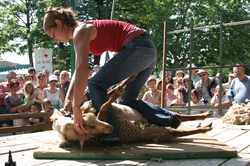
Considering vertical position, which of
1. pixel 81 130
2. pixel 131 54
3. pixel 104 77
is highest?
pixel 131 54

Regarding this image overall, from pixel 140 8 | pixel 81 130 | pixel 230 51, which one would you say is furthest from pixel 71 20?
pixel 140 8

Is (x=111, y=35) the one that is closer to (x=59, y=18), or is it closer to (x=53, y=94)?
(x=59, y=18)

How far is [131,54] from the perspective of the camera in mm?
2994

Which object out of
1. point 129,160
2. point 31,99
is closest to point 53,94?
point 31,99

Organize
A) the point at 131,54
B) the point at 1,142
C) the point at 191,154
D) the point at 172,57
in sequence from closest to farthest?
the point at 191,154, the point at 131,54, the point at 1,142, the point at 172,57

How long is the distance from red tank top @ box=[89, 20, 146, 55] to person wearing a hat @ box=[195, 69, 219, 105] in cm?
446

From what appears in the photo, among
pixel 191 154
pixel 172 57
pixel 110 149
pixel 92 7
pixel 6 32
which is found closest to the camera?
pixel 191 154

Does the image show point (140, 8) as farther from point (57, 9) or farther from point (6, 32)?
point (57, 9)

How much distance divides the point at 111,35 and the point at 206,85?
4750mm

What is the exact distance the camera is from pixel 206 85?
7.35 meters

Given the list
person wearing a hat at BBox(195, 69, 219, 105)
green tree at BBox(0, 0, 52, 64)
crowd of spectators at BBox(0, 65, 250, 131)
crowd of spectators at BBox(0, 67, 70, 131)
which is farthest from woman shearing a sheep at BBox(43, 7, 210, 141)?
green tree at BBox(0, 0, 52, 64)

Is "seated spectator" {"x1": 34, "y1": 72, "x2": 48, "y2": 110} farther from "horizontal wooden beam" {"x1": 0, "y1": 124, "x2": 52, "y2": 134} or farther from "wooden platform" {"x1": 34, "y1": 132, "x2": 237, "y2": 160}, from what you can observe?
"wooden platform" {"x1": 34, "y1": 132, "x2": 237, "y2": 160}

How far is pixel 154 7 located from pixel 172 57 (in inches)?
192

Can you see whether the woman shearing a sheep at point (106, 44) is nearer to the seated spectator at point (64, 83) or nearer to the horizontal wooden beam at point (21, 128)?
the horizontal wooden beam at point (21, 128)
